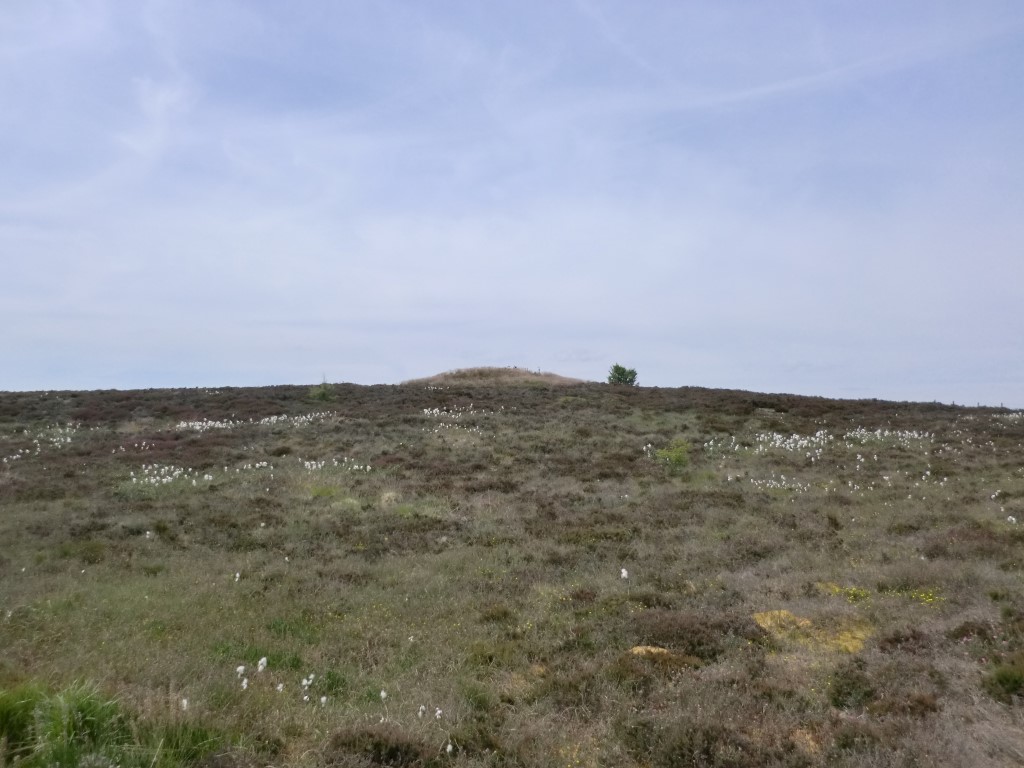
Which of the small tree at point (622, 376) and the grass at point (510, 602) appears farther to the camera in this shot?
the small tree at point (622, 376)

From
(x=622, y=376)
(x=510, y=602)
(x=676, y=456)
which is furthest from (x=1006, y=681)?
(x=622, y=376)

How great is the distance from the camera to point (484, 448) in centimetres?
2456

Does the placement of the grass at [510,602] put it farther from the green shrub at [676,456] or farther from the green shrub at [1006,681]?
the green shrub at [676,456]

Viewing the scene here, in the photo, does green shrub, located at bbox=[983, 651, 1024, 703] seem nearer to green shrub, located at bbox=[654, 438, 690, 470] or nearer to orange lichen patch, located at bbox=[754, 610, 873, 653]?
orange lichen patch, located at bbox=[754, 610, 873, 653]

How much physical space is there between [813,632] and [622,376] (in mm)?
43138

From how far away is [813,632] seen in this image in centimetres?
870

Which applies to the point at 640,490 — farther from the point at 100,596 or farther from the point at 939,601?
the point at 100,596

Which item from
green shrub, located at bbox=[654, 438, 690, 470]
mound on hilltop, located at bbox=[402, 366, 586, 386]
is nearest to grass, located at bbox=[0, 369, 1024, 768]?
green shrub, located at bbox=[654, 438, 690, 470]

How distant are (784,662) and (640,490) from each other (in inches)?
439

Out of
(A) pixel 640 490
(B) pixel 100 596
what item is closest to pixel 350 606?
(B) pixel 100 596

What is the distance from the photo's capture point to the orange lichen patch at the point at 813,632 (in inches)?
328

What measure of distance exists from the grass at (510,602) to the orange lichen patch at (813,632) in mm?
43

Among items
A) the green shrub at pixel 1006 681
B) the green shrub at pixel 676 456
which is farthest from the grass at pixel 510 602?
the green shrub at pixel 676 456

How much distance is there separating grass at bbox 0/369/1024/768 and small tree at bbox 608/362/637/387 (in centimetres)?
2585
